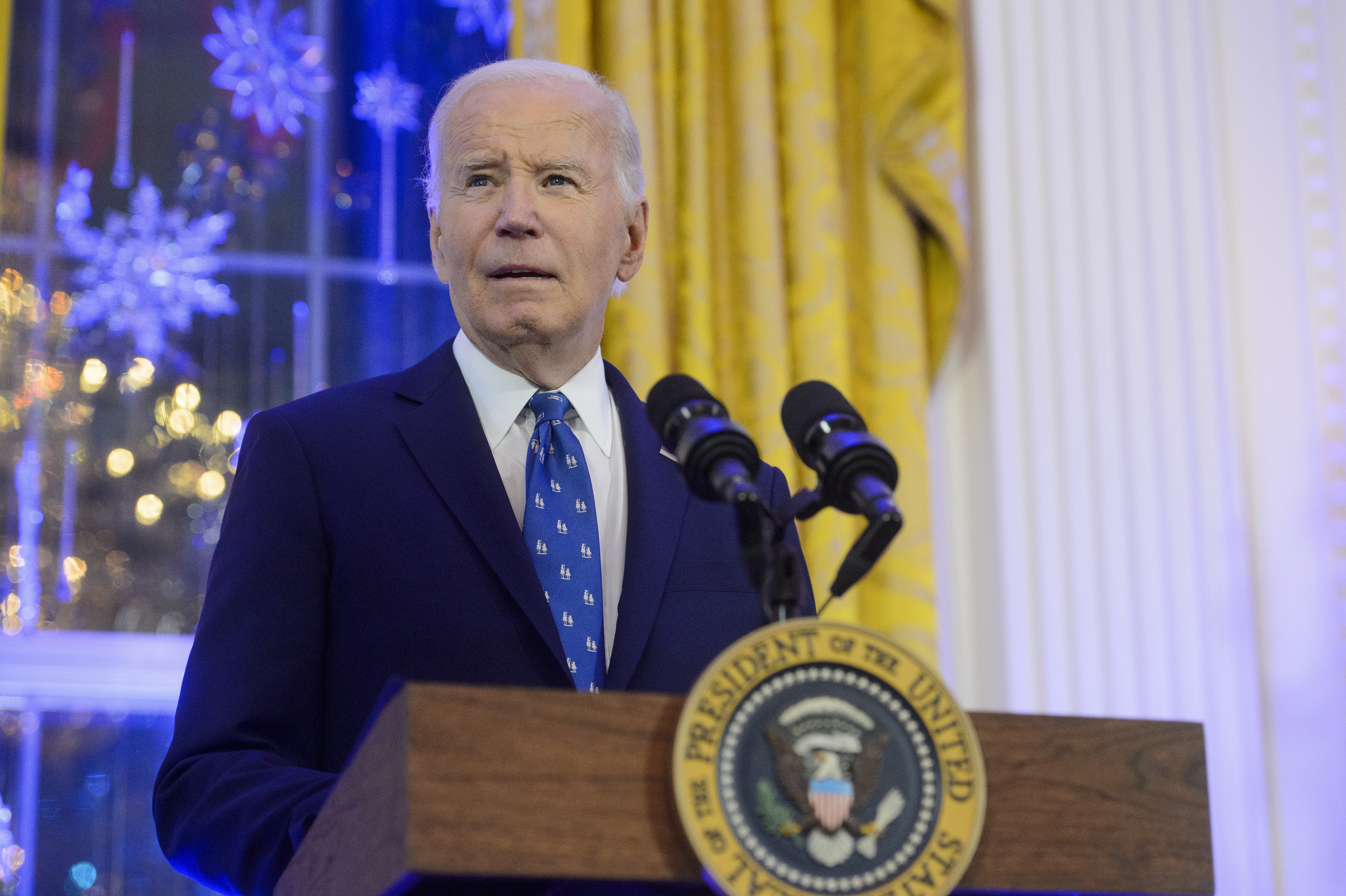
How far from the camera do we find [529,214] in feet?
5.63

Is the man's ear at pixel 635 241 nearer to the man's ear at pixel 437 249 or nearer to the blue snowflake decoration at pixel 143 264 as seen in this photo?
the man's ear at pixel 437 249

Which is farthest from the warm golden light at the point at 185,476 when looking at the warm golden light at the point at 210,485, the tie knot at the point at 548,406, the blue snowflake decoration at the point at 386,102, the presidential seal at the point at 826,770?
the presidential seal at the point at 826,770

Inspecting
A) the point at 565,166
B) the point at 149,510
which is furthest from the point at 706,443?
the point at 149,510

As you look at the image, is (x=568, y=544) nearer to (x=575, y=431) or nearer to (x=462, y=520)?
(x=462, y=520)

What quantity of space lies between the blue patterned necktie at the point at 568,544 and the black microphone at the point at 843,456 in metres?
0.42

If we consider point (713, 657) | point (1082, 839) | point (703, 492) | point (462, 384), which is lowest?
point (1082, 839)

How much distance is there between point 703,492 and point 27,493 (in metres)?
1.95

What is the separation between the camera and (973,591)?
2939 millimetres

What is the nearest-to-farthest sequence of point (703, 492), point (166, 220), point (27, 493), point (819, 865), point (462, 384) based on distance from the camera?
point (819, 865), point (703, 492), point (462, 384), point (27, 493), point (166, 220)

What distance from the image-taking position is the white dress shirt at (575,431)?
1661 mm

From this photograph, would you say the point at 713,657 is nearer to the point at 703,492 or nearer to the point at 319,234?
the point at 703,492

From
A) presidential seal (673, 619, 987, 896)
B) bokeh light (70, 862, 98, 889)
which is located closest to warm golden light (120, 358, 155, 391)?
bokeh light (70, 862, 98, 889)

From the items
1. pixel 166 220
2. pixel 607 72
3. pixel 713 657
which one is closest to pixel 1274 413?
pixel 607 72

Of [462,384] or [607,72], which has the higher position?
[607,72]
